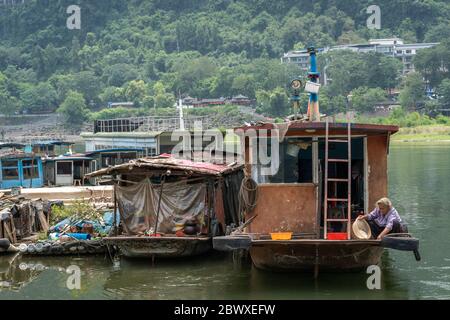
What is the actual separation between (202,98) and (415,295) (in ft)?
387

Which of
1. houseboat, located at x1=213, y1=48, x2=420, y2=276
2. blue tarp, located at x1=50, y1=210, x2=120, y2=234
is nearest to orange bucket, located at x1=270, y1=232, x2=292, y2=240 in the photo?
houseboat, located at x1=213, y1=48, x2=420, y2=276

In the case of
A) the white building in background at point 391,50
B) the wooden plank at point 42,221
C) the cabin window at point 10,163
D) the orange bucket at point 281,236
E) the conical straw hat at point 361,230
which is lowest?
the wooden plank at point 42,221

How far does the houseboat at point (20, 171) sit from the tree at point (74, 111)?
97.4 metres

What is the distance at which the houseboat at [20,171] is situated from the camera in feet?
84.6

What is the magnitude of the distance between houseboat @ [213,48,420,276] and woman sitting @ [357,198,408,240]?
28cm

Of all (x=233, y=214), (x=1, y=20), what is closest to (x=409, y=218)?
(x=233, y=214)

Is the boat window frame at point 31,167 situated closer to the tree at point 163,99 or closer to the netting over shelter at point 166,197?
the netting over shelter at point 166,197

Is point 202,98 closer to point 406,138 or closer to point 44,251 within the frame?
point 406,138

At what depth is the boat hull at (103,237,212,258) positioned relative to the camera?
1642 centimetres

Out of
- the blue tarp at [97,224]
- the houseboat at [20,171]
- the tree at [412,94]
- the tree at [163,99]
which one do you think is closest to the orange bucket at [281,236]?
the blue tarp at [97,224]

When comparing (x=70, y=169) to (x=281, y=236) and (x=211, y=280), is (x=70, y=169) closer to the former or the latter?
(x=211, y=280)

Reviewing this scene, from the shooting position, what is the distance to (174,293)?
14906mm
